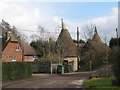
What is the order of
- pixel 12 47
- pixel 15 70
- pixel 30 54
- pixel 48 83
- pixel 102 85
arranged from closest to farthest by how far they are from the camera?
pixel 102 85, pixel 48 83, pixel 15 70, pixel 12 47, pixel 30 54

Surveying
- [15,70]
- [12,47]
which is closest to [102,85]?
[15,70]

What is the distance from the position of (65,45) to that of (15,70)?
2536 cm

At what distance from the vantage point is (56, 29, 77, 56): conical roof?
4727 centimetres

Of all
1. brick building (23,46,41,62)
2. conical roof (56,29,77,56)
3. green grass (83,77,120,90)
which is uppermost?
conical roof (56,29,77,56)

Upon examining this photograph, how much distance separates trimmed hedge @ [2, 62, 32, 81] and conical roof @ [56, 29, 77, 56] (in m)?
19.0

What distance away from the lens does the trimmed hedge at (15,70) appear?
917 inches

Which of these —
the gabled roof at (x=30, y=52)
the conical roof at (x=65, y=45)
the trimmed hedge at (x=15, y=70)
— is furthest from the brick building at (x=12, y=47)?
the trimmed hedge at (x=15, y=70)

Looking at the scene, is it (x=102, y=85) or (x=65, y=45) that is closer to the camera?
(x=102, y=85)

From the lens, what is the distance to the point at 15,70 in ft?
81.9

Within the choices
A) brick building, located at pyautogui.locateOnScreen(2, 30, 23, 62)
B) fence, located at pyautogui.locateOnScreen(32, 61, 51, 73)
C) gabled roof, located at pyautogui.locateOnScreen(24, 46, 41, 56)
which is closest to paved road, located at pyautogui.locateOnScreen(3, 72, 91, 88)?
fence, located at pyautogui.locateOnScreen(32, 61, 51, 73)

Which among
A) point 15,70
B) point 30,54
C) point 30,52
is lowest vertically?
point 15,70

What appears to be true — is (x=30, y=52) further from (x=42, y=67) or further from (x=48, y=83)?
(x=48, y=83)

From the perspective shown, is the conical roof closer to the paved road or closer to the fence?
the fence

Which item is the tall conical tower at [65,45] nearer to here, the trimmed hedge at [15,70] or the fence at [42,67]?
the fence at [42,67]
